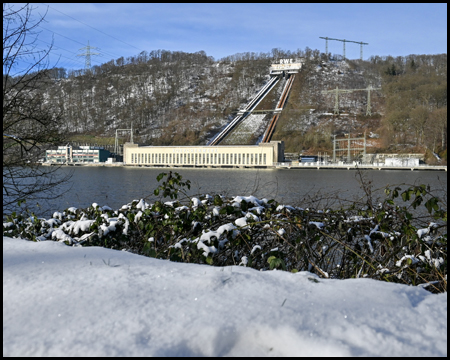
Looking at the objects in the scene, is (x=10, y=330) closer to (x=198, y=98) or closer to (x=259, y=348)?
(x=259, y=348)

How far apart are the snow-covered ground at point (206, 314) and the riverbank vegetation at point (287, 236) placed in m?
0.75

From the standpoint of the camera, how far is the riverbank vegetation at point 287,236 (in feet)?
8.20

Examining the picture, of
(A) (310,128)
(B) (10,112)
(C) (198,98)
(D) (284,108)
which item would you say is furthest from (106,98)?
(B) (10,112)

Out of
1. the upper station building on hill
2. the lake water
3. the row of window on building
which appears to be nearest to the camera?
the lake water

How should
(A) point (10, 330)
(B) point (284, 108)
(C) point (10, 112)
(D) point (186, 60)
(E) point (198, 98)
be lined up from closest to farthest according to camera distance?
(A) point (10, 330) → (C) point (10, 112) → (B) point (284, 108) → (E) point (198, 98) → (D) point (186, 60)

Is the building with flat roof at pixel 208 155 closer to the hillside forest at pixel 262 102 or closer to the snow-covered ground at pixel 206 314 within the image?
the hillside forest at pixel 262 102

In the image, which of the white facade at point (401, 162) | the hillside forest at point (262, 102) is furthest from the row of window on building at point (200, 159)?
the white facade at point (401, 162)

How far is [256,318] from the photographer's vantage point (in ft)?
4.20

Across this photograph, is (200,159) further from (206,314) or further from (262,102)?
(206,314)

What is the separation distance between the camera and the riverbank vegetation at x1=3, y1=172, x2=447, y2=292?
2.50 meters

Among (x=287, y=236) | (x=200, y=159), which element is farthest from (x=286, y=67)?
(x=287, y=236)

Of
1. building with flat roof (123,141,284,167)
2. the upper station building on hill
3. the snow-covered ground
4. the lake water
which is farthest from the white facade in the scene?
the snow-covered ground

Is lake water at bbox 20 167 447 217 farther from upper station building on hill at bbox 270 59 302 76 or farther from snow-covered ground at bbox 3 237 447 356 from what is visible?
upper station building on hill at bbox 270 59 302 76

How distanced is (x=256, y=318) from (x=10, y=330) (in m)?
0.75
